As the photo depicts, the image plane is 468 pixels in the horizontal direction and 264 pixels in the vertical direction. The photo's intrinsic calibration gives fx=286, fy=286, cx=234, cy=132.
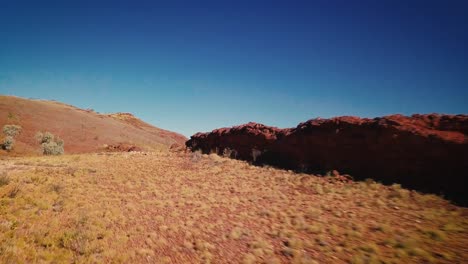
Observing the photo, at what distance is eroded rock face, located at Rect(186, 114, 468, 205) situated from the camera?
35.6 ft

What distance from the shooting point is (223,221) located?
1016 cm

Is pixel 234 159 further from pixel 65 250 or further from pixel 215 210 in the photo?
pixel 65 250

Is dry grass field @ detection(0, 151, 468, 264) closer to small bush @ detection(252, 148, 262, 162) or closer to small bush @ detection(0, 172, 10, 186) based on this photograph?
small bush @ detection(0, 172, 10, 186)

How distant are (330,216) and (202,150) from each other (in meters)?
17.1

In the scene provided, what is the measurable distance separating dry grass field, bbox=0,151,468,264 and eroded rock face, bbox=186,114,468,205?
3.10 feet

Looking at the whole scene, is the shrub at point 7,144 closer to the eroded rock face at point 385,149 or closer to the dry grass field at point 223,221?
the dry grass field at point 223,221

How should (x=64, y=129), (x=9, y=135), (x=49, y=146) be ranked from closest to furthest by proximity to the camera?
(x=49, y=146)
(x=9, y=135)
(x=64, y=129)

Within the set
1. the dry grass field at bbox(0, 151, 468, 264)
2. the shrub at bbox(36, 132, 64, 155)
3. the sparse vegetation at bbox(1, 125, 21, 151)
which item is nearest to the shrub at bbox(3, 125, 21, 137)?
the sparse vegetation at bbox(1, 125, 21, 151)

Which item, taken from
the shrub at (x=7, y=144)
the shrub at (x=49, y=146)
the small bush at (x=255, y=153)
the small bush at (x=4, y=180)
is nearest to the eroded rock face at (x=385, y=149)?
the small bush at (x=255, y=153)

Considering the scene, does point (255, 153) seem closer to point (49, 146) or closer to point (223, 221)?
point (223, 221)

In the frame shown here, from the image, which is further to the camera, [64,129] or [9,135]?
[64,129]

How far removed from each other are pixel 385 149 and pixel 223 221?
8084mm

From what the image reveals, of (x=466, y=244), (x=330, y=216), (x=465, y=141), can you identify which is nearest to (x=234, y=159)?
(x=330, y=216)

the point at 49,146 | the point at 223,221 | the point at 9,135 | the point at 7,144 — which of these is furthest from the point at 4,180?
the point at 9,135
